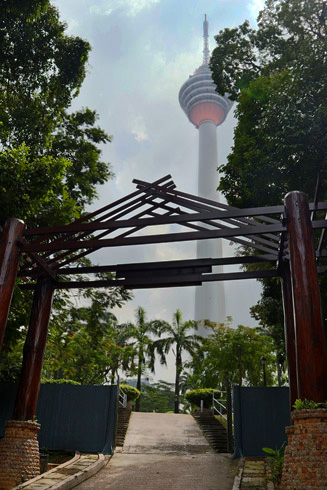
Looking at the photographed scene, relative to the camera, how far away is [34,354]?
32.3 feet

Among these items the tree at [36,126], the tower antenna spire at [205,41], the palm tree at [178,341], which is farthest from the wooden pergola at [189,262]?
the tower antenna spire at [205,41]

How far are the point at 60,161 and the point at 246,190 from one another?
6.59 metres

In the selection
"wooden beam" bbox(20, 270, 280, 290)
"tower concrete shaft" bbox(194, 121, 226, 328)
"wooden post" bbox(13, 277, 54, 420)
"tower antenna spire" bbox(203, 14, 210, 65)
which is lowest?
"wooden post" bbox(13, 277, 54, 420)

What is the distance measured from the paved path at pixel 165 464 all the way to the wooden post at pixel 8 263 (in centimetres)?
382

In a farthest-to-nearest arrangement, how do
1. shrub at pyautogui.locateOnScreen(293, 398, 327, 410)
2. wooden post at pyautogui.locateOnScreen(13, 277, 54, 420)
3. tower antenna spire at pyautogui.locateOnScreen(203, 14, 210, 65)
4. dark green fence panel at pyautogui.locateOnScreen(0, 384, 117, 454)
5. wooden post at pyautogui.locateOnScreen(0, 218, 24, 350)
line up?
tower antenna spire at pyautogui.locateOnScreen(203, 14, 210, 65) < dark green fence panel at pyautogui.locateOnScreen(0, 384, 117, 454) < wooden post at pyautogui.locateOnScreen(13, 277, 54, 420) < wooden post at pyautogui.locateOnScreen(0, 218, 24, 350) < shrub at pyautogui.locateOnScreen(293, 398, 327, 410)

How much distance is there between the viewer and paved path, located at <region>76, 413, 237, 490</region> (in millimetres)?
8688

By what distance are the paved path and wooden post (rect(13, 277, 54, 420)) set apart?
208 centimetres

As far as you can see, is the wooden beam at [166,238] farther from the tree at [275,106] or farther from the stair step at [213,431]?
the stair step at [213,431]

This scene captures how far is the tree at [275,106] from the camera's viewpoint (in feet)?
38.7

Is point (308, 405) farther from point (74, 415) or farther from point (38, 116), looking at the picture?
point (38, 116)

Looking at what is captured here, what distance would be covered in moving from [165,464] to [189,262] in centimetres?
544

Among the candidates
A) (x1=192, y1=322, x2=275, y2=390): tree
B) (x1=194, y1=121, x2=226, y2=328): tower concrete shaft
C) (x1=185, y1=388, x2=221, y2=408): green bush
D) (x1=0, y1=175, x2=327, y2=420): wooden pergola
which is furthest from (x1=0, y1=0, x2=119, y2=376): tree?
(x1=194, y1=121, x2=226, y2=328): tower concrete shaft

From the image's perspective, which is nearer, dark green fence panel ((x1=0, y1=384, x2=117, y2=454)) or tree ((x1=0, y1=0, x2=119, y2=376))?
tree ((x1=0, y1=0, x2=119, y2=376))

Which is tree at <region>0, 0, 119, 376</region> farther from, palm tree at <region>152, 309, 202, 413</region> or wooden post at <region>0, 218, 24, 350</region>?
palm tree at <region>152, 309, 202, 413</region>
